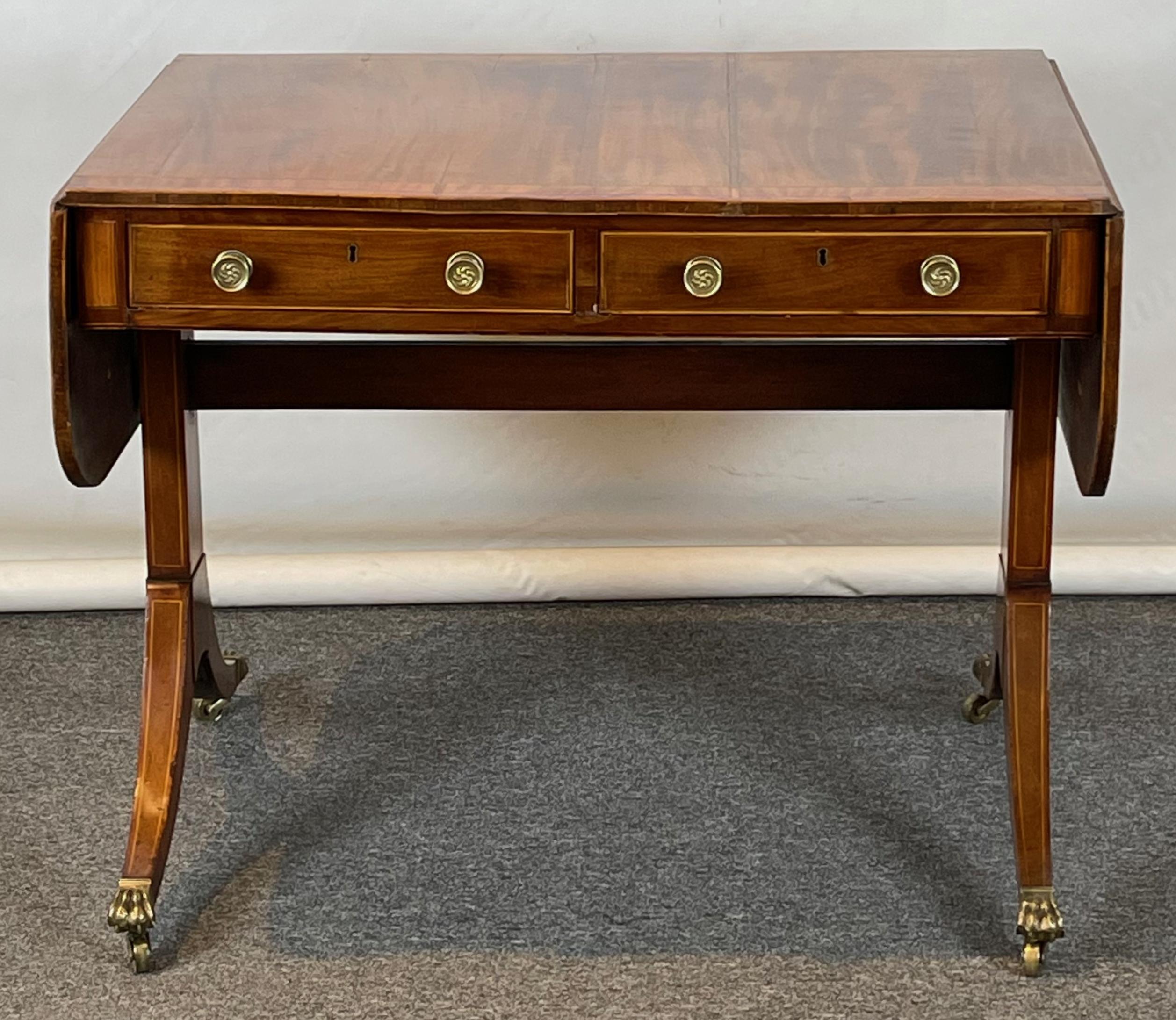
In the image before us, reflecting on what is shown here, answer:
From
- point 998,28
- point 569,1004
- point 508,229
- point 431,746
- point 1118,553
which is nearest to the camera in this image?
point 508,229

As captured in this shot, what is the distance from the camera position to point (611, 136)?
2.03m

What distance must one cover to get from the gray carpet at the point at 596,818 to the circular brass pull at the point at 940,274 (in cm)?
78

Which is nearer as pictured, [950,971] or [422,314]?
[422,314]

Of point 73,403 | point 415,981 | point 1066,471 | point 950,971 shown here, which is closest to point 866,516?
point 1066,471

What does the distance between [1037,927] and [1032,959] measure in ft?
0.12

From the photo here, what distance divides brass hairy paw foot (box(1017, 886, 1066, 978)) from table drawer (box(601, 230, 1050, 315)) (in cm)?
69

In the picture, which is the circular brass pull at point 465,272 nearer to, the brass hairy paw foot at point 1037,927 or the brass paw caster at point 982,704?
the brass hairy paw foot at point 1037,927

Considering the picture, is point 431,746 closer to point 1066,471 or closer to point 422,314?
point 422,314

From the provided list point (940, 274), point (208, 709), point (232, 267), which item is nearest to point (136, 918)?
point (208, 709)

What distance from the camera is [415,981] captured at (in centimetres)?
209

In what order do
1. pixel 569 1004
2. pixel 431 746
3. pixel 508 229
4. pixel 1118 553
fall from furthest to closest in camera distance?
pixel 1118 553 → pixel 431 746 → pixel 569 1004 → pixel 508 229

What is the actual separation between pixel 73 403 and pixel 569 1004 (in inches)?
33.2

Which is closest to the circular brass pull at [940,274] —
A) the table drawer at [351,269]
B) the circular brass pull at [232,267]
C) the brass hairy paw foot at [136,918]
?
the table drawer at [351,269]

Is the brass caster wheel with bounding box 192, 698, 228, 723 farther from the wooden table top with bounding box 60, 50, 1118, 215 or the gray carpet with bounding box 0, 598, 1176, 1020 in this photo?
the wooden table top with bounding box 60, 50, 1118, 215
